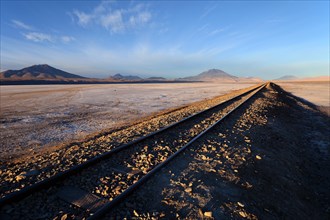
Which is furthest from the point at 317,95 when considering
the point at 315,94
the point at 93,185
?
the point at 93,185

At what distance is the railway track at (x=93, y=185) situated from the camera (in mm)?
3898

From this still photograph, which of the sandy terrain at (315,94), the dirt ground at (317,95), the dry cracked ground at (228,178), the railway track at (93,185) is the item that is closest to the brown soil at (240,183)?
the dry cracked ground at (228,178)

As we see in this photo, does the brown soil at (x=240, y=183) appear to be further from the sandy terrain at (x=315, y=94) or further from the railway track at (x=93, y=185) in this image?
the sandy terrain at (x=315, y=94)

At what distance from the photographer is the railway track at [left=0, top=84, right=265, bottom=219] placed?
3898mm

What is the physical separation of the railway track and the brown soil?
0.33 meters

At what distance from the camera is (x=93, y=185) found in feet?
15.5

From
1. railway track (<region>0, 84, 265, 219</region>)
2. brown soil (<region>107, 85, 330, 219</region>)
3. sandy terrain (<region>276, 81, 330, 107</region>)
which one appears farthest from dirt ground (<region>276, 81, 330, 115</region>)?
railway track (<region>0, 84, 265, 219</region>)

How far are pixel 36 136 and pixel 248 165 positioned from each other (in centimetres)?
787

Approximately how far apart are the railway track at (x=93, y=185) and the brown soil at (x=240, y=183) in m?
0.33

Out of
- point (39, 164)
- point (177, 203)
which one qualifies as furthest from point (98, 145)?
point (177, 203)

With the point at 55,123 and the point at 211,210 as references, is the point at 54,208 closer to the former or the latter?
the point at 211,210

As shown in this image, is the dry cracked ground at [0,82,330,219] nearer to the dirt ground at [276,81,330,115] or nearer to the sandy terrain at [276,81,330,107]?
the dirt ground at [276,81,330,115]

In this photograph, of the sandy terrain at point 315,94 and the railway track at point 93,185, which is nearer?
the railway track at point 93,185

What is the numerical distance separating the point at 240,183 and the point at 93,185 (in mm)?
3129
